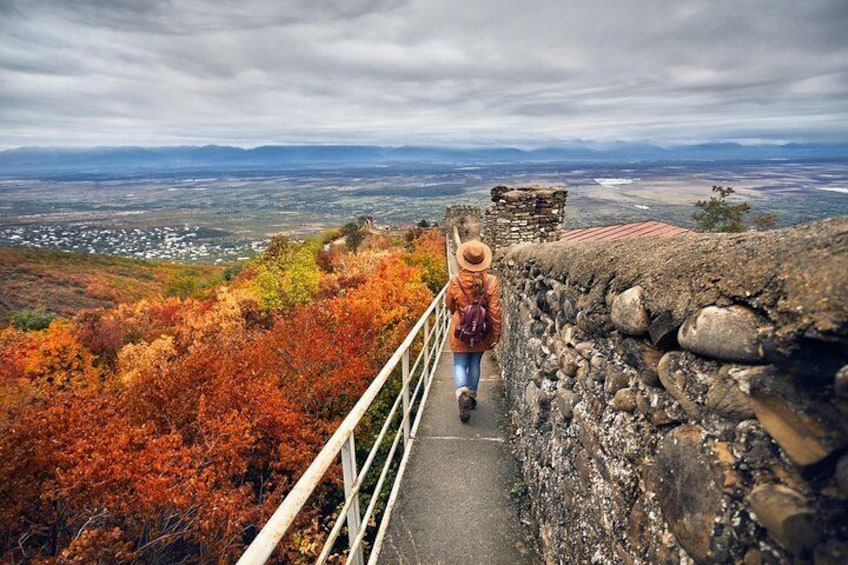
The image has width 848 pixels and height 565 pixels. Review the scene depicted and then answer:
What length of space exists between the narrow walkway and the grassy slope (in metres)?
44.7

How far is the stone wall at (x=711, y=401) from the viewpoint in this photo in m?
1.12

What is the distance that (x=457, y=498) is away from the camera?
3971 millimetres

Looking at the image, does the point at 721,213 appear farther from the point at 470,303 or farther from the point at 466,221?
the point at 470,303

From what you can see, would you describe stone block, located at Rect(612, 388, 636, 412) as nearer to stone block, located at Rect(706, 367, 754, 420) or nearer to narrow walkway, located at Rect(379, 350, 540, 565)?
stone block, located at Rect(706, 367, 754, 420)

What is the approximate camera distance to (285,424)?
792 cm

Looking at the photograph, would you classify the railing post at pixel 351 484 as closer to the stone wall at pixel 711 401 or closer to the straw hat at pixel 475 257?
the stone wall at pixel 711 401

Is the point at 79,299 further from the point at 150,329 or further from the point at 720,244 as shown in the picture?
the point at 720,244

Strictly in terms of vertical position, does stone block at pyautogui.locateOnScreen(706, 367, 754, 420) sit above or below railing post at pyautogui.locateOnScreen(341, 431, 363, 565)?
above

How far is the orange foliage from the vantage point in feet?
18.4

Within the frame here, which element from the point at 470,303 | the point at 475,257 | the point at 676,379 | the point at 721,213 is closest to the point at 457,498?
the point at 470,303

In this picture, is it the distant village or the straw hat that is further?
the distant village

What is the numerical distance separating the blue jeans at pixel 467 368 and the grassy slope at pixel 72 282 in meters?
44.7

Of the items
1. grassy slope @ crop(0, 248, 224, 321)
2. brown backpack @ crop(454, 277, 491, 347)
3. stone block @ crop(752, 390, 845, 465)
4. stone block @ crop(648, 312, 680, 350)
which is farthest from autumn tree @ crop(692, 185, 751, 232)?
grassy slope @ crop(0, 248, 224, 321)

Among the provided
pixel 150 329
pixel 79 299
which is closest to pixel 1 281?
pixel 79 299
